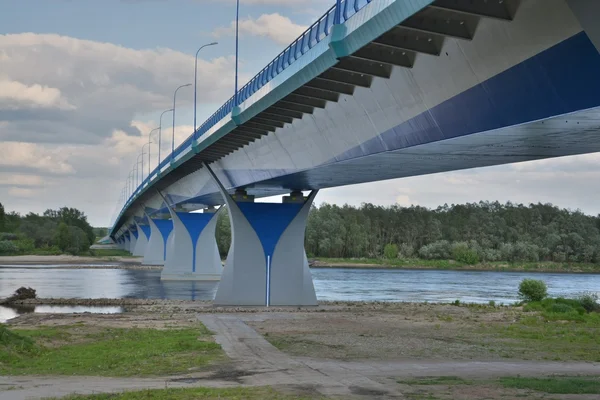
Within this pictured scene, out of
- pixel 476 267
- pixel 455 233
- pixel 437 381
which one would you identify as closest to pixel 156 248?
pixel 476 267

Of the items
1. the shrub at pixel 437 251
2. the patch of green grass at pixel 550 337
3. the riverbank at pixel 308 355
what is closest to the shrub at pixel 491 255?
the shrub at pixel 437 251

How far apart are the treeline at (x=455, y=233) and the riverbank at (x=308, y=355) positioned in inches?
4591

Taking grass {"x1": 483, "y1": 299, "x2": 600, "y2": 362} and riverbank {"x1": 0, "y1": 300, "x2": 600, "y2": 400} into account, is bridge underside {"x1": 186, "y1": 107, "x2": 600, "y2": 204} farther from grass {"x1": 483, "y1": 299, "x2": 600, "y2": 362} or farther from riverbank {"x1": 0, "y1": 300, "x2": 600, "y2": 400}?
grass {"x1": 483, "y1": 299, "x2": 600, "y2": 362}

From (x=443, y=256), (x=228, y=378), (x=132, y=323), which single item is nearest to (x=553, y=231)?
(x=443, y=256)

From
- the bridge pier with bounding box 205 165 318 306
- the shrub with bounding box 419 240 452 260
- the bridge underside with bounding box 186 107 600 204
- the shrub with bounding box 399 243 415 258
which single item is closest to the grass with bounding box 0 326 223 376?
the bridge underside with bounding box 186 107 600 204

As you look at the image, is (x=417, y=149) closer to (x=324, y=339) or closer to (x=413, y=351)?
(x=413, y=351)

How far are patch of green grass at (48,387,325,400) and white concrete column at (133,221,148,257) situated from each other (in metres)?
145

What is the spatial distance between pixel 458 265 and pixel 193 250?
70.5m

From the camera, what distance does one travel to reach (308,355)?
1005 inches

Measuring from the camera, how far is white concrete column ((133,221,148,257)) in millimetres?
161500

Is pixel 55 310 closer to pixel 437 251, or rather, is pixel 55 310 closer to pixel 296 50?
pixel 296 50

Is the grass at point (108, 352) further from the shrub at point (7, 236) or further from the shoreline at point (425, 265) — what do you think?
the shrub at point (7, 236)

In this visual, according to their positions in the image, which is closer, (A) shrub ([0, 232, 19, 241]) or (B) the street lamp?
(B) the street lamp

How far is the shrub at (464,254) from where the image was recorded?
5984 inches
